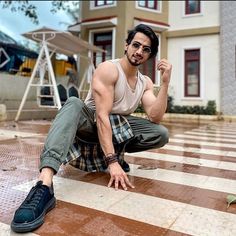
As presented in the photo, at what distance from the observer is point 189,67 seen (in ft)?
41.9

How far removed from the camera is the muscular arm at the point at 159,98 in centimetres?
218

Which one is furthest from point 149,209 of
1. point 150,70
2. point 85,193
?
point 150,70

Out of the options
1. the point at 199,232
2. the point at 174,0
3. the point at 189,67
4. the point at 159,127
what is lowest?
the point at 199,232

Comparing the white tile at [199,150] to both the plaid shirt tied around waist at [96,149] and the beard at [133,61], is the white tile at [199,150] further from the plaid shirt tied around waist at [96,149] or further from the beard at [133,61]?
the beard at [133,61]

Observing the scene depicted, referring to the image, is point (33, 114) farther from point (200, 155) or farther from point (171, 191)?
point (171, 191)

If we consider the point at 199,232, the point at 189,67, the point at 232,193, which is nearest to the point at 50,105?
the point at 232,193

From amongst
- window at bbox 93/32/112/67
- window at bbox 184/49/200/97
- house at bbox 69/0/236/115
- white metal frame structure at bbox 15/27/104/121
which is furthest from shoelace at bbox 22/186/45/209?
window at bbox 184/49/200/97

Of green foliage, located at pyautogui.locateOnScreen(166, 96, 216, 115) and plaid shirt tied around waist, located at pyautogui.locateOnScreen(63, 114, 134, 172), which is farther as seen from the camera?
green foliage, located at pyautogui.locateOnScreen(166, 96, 216, 115)

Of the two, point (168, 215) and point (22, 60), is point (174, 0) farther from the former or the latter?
point (168, 215)

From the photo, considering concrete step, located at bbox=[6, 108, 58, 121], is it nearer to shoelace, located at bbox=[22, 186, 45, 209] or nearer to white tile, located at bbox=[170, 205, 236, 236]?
shoelace, located at bbox=[22, 186, 45, 209]

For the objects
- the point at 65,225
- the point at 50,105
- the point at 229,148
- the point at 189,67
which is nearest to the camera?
the point at 65,225

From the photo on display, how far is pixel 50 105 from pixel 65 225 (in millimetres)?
5753

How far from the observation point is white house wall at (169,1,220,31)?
12305mm

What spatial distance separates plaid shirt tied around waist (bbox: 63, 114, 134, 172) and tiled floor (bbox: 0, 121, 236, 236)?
0.08 metres
